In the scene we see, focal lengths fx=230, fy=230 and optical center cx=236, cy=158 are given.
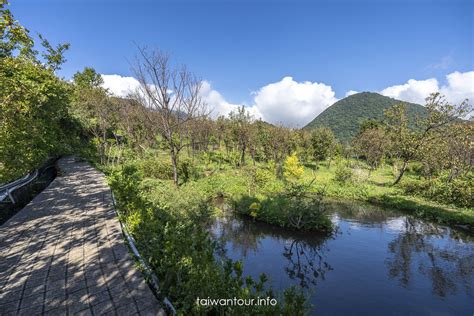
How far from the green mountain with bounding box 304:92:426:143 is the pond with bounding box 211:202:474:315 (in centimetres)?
5466

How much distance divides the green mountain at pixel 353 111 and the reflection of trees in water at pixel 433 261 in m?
54.7

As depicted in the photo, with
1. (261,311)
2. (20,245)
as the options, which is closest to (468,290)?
(261,311)

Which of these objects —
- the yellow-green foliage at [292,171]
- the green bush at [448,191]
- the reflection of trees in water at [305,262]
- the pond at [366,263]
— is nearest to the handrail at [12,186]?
the pond at [366,263]

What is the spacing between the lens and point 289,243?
8.86 metres

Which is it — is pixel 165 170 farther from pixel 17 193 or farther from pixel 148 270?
pixel 148 270

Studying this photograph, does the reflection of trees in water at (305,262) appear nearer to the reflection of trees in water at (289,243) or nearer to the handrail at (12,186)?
the reflection of trees in water at (289,243)

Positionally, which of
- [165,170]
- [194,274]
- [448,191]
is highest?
[448,191]

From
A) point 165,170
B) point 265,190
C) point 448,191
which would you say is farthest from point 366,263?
point 165,170

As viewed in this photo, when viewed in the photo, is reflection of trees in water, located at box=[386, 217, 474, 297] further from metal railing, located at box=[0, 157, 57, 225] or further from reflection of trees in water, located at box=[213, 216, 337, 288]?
metal railing, located at box=[0, 157, 57, 225]

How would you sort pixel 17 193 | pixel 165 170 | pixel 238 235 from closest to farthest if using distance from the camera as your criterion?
pixel 17 193, pixel 238 235, pixel 165 170

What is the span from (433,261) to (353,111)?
74178 millimetres

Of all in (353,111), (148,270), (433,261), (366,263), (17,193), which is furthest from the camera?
(353,111)

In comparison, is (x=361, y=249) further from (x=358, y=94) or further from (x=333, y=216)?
(x=358, y=94)

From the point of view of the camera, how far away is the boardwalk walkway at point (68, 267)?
10.4 feet
